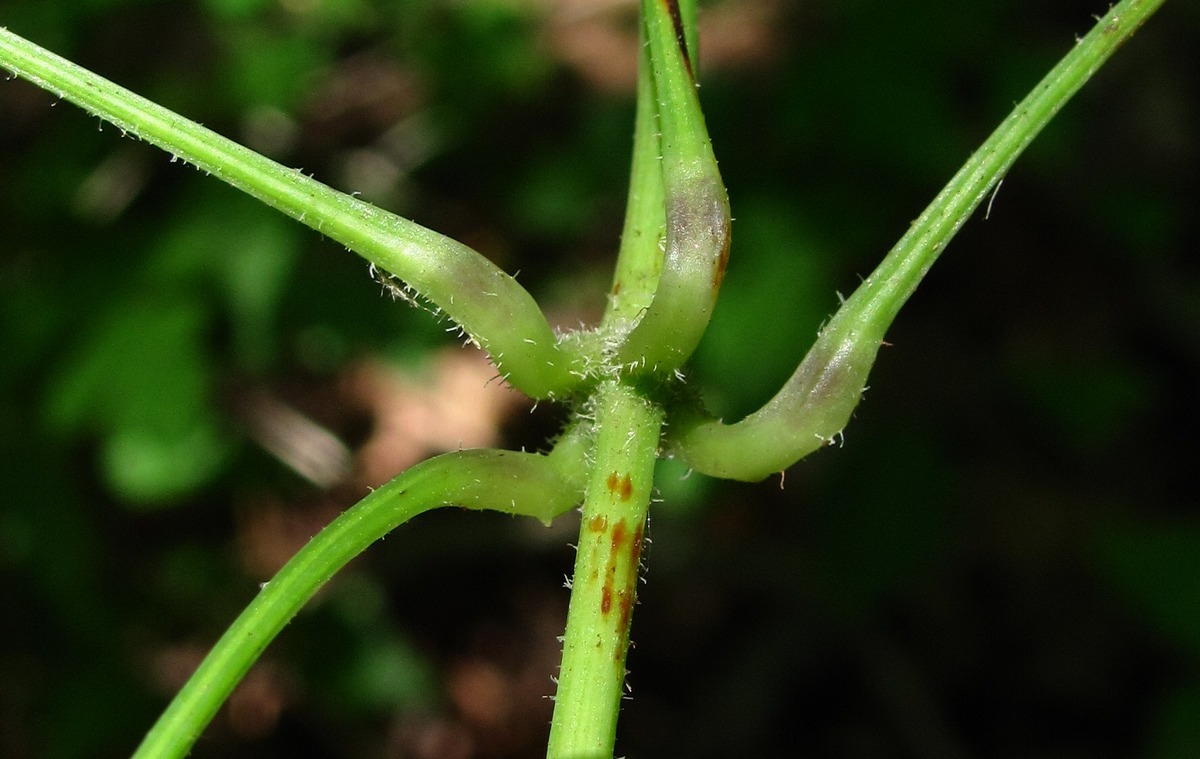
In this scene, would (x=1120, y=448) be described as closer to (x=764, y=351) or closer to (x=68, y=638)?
(x=764, y=351)

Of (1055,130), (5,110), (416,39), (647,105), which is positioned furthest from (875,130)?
(5,110)

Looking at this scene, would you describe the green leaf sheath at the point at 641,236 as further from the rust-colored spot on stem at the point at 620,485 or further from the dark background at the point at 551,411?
the dark background at the point at 551,411

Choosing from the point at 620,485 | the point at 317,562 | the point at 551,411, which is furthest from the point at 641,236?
the point at 551,411

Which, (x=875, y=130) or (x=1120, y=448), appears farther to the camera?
(x=1120, y=448)

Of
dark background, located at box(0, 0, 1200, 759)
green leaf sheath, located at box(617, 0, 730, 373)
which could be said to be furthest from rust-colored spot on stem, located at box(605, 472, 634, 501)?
dark background, located at box(0, 0, 1200, 759)

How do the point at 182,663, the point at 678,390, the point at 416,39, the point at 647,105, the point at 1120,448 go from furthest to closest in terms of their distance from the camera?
1. the point at 1120,448
2. the point at 182,663
3. the point at 416,39
4. the point at 647,105
5. the point at 678,390

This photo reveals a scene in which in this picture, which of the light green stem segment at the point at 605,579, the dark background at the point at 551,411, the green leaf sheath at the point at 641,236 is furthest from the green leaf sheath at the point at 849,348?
the dark background at the point at 551,411
